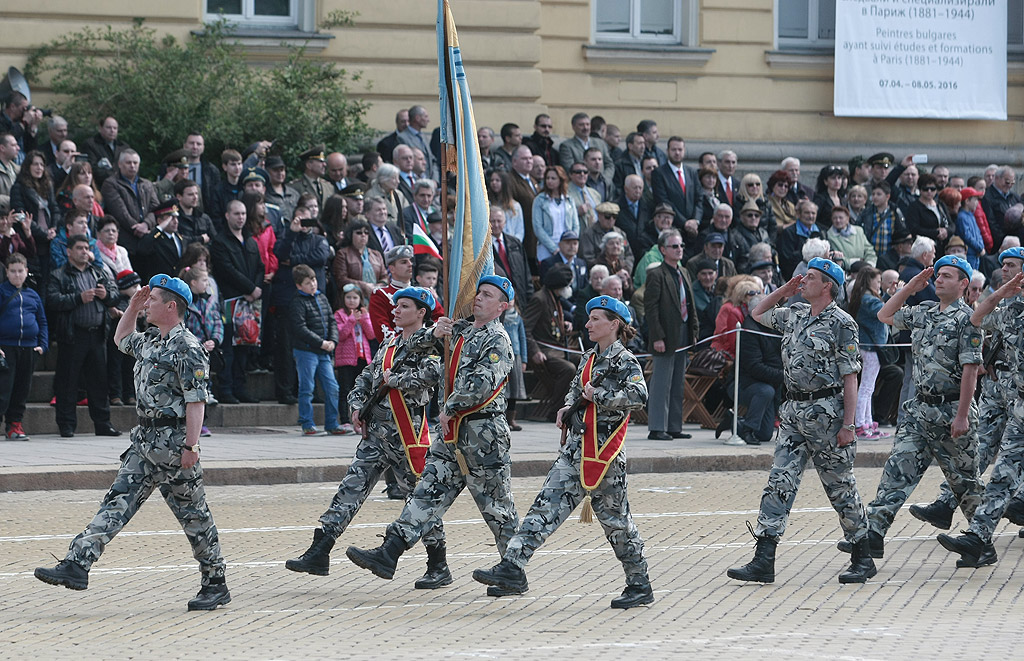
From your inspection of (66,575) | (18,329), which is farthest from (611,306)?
(18,329)

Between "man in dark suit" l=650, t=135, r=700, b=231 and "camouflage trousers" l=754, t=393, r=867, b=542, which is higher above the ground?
"man in dark suit" l=650, t=135, r=700, b=231

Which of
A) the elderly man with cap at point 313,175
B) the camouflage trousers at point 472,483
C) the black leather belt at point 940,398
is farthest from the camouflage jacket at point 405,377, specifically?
the elderly man with cap at point 313,175

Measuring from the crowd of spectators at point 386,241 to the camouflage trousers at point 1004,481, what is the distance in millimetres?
5067

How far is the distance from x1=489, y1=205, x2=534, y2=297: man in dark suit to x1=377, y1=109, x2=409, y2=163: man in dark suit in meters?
2.45

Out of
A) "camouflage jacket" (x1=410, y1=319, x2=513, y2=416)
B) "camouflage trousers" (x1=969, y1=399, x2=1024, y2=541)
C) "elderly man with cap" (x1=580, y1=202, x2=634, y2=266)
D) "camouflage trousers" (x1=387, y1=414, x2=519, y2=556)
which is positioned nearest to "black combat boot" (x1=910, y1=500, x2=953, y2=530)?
"camouflage trousers" (x1=969, y1=399, x2=1024, y2=541)

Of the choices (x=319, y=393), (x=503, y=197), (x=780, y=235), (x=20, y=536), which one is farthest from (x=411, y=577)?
(x=780, y=235)

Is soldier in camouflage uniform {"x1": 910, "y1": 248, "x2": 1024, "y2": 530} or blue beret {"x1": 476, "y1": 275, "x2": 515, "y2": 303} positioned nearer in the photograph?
blue beret {"x1": 476, "y1": 275, "x2": 515, "y2": 303}

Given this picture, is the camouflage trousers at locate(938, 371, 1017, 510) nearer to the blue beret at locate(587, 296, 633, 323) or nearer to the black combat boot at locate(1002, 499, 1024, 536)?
the black combat boot at locate(1002, 499, 1024, 536)

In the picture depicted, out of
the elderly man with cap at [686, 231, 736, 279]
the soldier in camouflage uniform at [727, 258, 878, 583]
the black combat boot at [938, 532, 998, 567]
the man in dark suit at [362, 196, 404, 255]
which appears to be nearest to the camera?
the soldier in camouflage uniform at [727, 258, 878, 583]

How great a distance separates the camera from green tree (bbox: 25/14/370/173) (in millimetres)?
19812

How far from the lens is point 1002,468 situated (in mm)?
10359

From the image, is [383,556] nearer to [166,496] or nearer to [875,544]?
[166,496]

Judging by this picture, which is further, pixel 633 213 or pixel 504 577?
pixel 633 213

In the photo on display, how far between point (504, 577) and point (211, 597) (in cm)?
158
